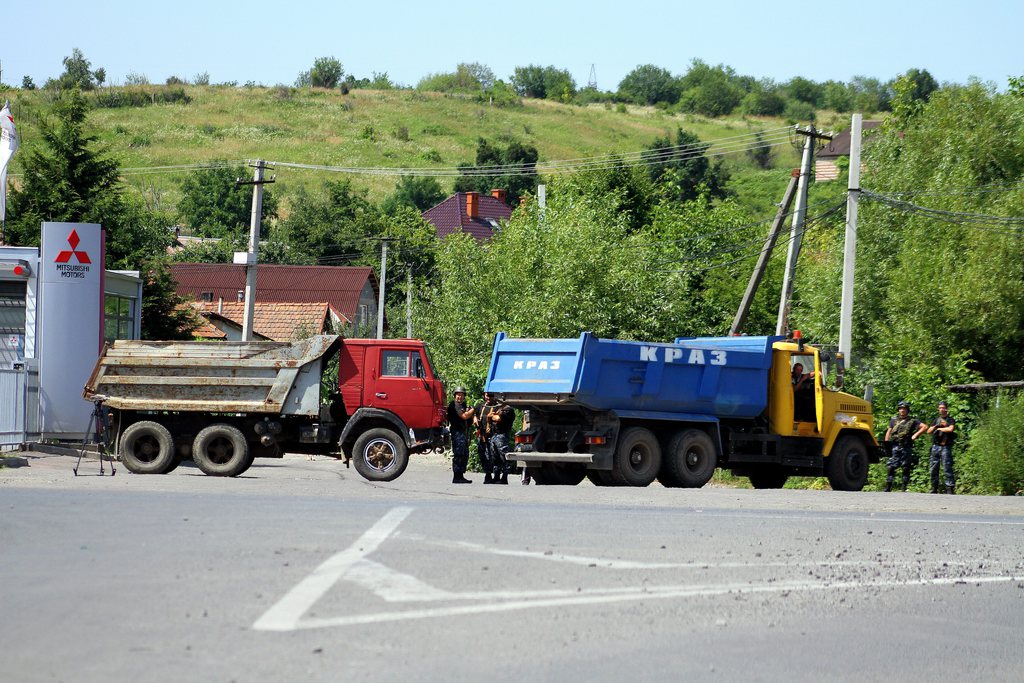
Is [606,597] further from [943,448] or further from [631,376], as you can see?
[943,448]

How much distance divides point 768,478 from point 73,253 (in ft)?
46.5

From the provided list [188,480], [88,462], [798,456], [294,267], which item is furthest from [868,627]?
[294,267]

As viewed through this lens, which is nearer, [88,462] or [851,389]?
[88,462]

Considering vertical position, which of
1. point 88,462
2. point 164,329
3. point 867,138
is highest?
point 867,138

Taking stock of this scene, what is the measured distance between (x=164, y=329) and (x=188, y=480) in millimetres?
20020

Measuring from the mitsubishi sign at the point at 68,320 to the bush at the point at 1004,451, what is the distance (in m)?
16.8

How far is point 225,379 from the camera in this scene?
71.2 feet

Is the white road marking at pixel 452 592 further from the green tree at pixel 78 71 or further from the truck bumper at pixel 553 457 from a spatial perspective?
the green tree at pixel 78 71

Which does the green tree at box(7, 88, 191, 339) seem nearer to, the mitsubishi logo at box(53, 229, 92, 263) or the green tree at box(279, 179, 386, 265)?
the mitsubishi logo at box(53, 229, 92, 263)

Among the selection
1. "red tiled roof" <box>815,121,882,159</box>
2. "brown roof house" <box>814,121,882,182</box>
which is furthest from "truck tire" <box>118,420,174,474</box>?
A: "red tiled roof" <box>815,121,882,159</box>

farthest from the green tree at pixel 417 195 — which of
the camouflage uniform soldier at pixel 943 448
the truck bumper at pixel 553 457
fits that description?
the truck bumper at pixel 553 457

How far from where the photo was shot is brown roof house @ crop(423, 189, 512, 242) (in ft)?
275

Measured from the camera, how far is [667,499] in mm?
18203

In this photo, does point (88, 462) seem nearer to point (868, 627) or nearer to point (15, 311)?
point (15, 311)
